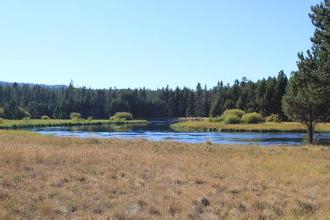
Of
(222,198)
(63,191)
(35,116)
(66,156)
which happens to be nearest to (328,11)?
(66,156)

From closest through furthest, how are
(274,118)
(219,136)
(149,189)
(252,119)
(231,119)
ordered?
(149,189)
(219,136)
(252,119)
(231,119)
(274,118)

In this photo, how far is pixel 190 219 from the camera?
489 inches

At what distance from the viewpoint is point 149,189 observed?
1593cm

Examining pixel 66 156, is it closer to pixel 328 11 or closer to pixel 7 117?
pixel 328 11

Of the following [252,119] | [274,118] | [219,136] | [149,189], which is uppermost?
[274,118]

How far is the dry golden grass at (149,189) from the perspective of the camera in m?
12.7

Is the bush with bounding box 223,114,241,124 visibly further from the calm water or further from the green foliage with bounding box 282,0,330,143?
the green foliage with bounding box 282,0,330,143

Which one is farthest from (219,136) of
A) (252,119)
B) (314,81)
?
(252,119)

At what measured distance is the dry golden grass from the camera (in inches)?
501

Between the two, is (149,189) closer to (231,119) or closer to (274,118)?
(231,119)

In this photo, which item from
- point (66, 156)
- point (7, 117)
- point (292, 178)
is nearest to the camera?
point (292, 178)

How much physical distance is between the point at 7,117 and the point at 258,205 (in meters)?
169

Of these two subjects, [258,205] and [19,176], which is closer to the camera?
[258,205]

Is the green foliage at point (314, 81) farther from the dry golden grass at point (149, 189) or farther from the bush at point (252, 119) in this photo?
the bush at point (252, 119)
